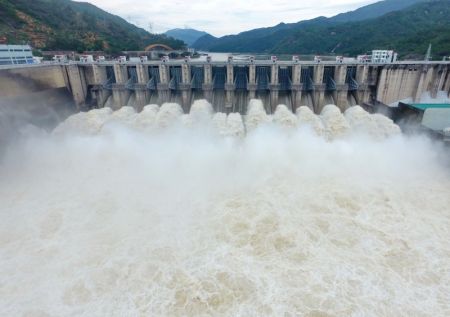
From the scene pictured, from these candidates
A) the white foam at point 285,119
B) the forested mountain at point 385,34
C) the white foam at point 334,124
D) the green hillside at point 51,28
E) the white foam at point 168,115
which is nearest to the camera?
the white foam at point 334,124

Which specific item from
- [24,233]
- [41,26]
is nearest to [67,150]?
[24,233]

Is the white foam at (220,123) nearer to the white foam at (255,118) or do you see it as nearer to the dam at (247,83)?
the white foam at (255,118)

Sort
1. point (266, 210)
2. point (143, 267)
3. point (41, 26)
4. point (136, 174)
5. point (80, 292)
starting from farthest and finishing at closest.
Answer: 1. point (41, 26)
2. point (136, 174)
3. point (266, 210)
4. point (143, 267)
5. point (80, 292)

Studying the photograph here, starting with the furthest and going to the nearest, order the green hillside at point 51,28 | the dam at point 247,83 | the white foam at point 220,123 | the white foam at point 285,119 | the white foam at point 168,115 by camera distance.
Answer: the green hillside at point 51,28 < the dam at point 247,83 < the white foam at point 168,115 < the white foam at point 285,119 < the white foam at point 220,123

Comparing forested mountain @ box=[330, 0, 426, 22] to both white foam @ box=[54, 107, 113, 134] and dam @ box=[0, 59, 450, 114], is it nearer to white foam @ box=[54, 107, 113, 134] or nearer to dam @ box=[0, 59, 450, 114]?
dam @ box=[0, 59, 450, 114]

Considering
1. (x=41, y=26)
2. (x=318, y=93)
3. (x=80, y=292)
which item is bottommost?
(x=80, y=292)

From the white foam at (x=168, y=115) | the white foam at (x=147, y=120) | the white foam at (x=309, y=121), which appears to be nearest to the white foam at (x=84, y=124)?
the white foam at (x=147, y=120)

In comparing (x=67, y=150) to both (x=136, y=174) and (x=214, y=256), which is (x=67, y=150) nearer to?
(x=136, y=174)
